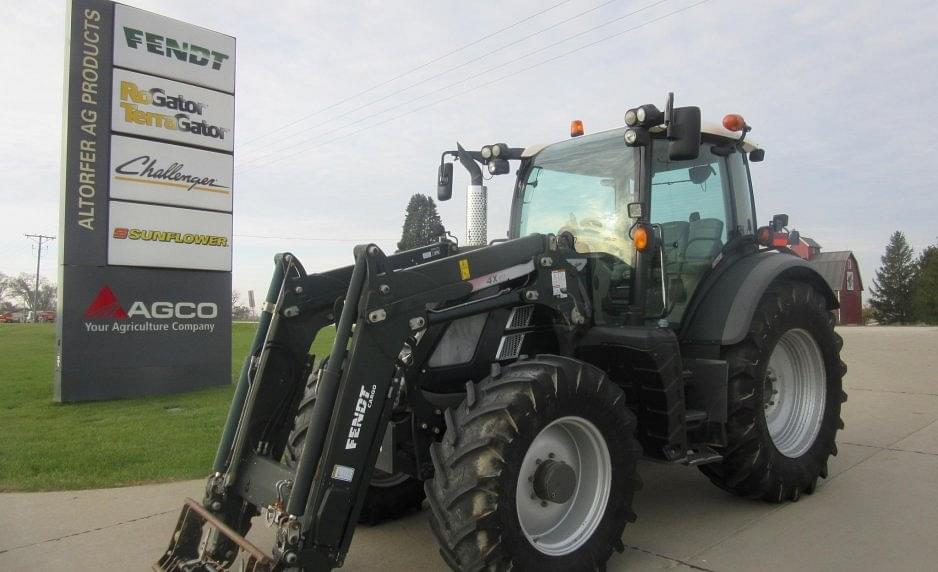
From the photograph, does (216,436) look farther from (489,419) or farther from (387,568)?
(489,419)

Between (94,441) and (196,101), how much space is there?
18.9ft

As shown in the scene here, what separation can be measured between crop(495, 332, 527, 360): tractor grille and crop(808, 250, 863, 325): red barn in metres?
44.7

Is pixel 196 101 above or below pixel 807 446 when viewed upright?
above

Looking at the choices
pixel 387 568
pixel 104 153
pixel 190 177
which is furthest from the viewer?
pixel 190 177

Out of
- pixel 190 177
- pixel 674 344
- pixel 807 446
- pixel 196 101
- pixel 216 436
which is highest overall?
pixel 196 101

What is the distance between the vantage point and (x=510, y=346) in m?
3.87

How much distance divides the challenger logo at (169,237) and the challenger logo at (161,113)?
5.16 ft

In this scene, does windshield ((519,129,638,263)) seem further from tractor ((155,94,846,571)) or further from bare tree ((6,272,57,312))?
bare tree ((6,272,57,312))

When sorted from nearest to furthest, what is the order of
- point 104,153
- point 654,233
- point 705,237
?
point 654,233, point 705,237, point 104,153

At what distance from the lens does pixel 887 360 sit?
13227 mm

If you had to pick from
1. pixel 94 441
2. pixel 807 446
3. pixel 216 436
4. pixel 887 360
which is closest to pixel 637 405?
pixel 807 446

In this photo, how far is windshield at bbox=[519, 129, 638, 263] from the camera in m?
4.41

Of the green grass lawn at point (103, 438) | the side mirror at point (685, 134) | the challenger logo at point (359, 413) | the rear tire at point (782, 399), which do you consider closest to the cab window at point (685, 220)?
the rear tire at point (782, 399)

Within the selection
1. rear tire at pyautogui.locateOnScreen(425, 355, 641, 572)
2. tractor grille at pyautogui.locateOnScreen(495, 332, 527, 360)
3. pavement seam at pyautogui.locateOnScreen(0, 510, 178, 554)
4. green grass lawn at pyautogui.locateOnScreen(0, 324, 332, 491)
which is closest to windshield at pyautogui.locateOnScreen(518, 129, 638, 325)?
tractor grille at pyautogui.locateOnScreen(495, 332, 527, 360)
